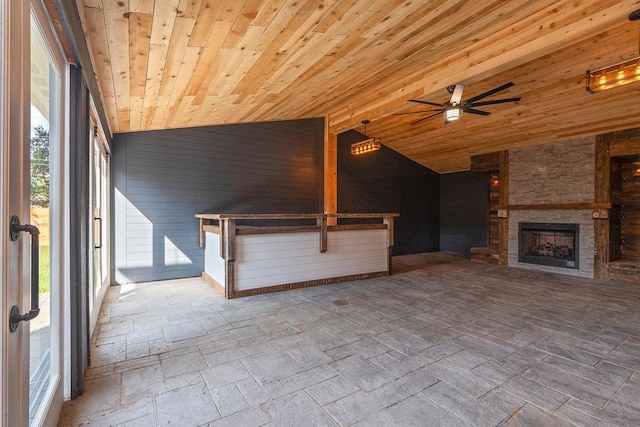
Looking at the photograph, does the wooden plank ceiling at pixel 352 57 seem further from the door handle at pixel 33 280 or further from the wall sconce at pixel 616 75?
the door handle at pixel 33 280

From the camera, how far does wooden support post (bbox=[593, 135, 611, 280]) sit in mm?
5422

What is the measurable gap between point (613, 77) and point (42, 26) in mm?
4126

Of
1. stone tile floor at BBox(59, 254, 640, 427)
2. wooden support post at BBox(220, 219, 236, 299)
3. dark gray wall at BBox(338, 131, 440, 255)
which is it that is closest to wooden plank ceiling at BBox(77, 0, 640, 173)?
wooden support post at BBox(220, 219, 236, 299)

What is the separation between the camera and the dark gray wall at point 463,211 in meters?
8.36

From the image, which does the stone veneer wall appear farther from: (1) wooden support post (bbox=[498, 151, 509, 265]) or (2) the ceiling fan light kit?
(2) the ceiling fan light kit

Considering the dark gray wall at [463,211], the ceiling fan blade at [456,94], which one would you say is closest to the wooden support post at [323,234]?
the ceiling fan blade at [456,94]

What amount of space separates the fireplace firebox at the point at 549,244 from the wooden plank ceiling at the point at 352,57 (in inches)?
71.0

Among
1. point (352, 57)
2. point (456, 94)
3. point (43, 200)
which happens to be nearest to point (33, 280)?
point (43, 200)

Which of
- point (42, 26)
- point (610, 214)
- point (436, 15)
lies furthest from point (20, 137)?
point (610, 214)

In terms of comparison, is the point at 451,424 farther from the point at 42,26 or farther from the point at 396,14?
the point at 396,14

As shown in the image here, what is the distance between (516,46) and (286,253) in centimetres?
380

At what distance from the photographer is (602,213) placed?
17.9 feet

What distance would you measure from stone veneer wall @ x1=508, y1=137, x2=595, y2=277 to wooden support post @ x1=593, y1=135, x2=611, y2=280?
74 millimetres

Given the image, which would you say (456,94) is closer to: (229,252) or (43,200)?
(229,252)
